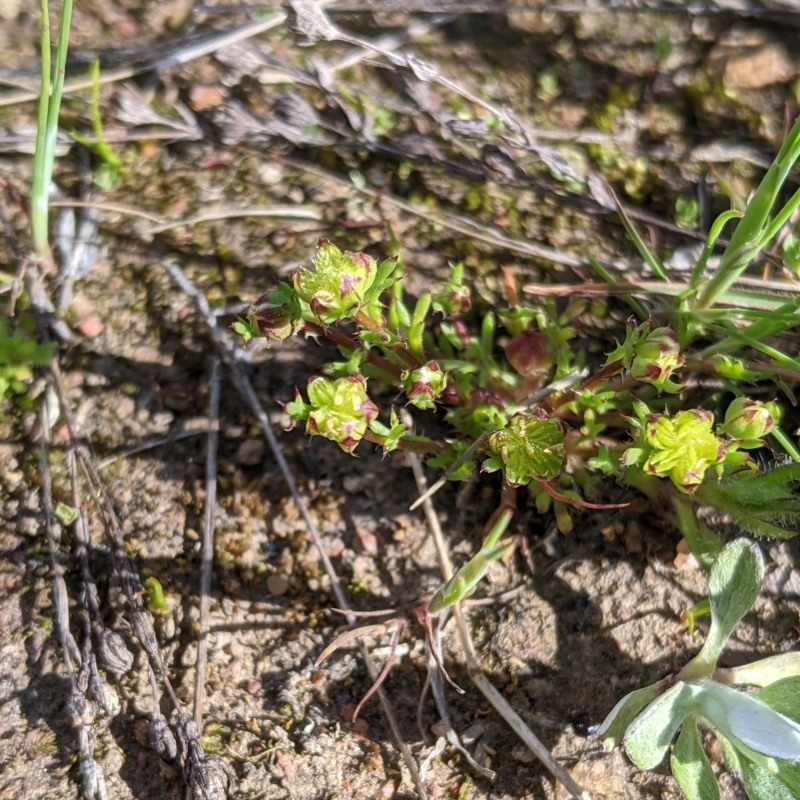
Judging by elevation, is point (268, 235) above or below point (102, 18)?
below

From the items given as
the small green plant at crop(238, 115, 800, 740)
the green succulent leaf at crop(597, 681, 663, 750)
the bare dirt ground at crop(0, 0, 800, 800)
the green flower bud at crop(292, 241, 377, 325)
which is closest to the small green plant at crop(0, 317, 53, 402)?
the bare dirt ground at crop(0, 0, 800, 800)

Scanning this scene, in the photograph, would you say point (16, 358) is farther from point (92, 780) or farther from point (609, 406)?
point (609, 406)

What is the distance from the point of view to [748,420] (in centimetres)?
202

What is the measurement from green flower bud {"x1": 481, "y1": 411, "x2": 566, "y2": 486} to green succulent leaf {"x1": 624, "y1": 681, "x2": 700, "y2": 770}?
64cm

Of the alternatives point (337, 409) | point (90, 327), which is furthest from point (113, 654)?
point (90, 327)

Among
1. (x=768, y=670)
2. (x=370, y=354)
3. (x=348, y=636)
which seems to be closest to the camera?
(x=768, y=670)

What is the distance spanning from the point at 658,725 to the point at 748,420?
0.83m

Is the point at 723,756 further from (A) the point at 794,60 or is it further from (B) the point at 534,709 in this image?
(A) the point at 794,60

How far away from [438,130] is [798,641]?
215 cm

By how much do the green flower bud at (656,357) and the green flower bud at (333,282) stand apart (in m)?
0.77

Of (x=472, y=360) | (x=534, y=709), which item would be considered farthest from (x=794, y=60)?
(x=534, y=709)

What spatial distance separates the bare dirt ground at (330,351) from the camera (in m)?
2.26

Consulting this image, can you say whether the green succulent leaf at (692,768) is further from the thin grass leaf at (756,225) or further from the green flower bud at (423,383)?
the thin grass leaf at (756,225)

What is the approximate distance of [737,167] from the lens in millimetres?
2836
